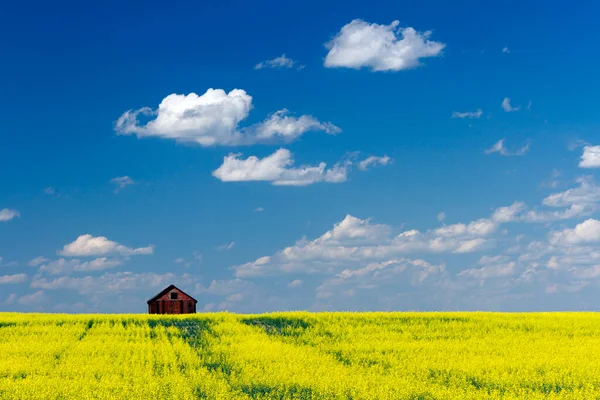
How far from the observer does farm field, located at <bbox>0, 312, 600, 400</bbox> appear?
2441 centimetres

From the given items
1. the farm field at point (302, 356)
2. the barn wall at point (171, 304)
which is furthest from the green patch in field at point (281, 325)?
the barn wall at point (171, 304)

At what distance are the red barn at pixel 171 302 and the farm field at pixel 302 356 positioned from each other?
365 inches

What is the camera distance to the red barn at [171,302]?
176ft

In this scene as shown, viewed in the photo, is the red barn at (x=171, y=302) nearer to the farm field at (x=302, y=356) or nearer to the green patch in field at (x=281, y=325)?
the farm field at (x=302, y=356)

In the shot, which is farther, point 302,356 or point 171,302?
point 171,302

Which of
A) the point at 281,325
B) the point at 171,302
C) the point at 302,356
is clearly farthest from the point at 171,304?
the point at 302,356

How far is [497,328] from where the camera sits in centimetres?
4094

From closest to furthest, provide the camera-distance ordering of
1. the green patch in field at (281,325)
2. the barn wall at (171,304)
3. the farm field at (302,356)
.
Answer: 1. the farm field at (302,356)
2. the green patch in field at (281,325)
3. the barn wall at (171,304)

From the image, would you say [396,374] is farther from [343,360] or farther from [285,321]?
[285,321]

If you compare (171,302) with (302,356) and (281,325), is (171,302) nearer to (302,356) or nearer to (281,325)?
(281,325)

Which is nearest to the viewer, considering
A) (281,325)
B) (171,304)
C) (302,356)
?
(302,356)

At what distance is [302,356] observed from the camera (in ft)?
103

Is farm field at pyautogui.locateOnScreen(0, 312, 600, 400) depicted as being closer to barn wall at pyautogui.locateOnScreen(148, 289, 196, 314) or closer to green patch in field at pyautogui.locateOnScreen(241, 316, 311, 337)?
green patch in field at pyautogui.locateOnScreen(241, 316, 311, 337)

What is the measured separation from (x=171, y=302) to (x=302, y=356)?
24.6 m
